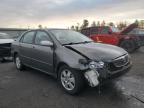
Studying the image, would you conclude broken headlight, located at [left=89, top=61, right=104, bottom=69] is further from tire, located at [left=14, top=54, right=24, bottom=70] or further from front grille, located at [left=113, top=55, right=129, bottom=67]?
tire, located at [left=14, top=54, right=24, bottom=70]

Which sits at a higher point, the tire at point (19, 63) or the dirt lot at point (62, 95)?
the tire at point (19, 63)

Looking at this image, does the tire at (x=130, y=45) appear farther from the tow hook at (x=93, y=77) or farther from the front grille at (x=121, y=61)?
the tow hook at (x=93, y=77)

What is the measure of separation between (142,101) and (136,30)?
9.24 meters

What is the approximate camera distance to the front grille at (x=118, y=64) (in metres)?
4.00

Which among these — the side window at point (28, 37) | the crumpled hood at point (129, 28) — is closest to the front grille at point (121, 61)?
the side window at point (28, 37)

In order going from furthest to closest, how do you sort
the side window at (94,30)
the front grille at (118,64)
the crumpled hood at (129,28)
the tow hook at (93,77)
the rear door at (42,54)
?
the side window at (94,30) < the crumpled hood at (129,28) < the rear door at (42,54) < the front grille at (118,64) < the tow hook at (93,77)

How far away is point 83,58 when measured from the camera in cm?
400

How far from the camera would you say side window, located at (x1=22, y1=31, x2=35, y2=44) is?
19.7ft

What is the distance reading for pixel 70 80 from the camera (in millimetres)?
4312

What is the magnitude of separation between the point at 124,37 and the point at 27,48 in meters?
7.07

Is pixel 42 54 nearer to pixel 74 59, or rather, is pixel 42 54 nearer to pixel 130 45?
pixel 74 59

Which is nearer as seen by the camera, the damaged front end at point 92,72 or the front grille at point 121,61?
the damaged front end at point 92,72

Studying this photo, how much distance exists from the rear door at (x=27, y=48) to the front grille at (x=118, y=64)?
9.15ft

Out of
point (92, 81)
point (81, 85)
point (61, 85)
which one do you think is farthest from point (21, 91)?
point (92, 81)
